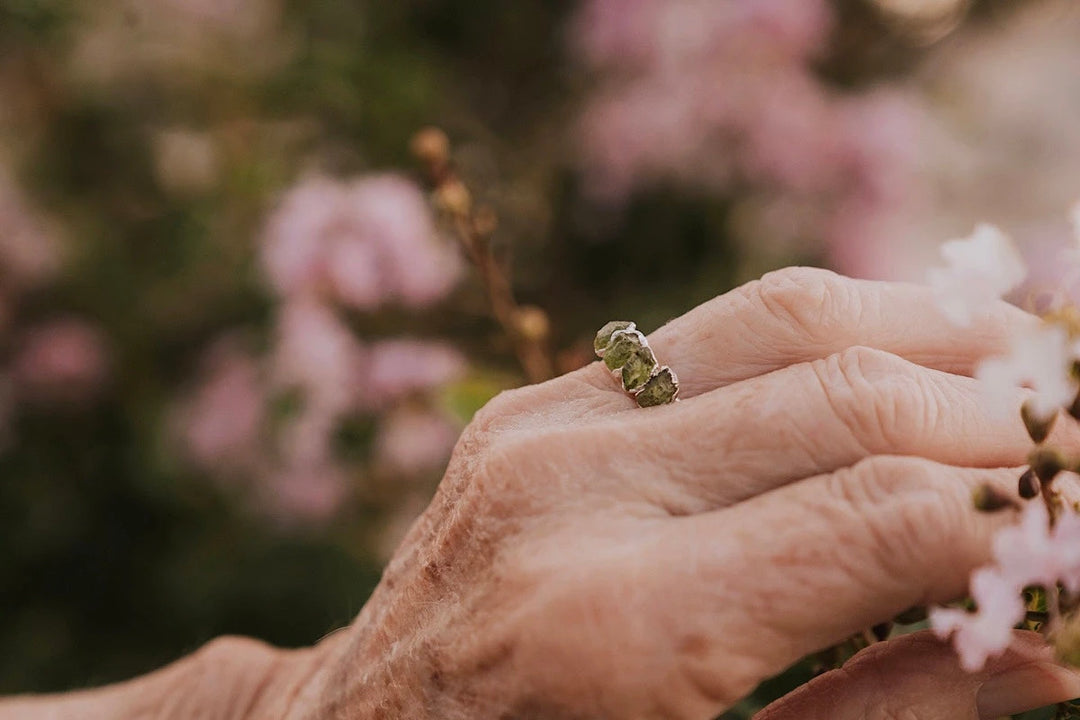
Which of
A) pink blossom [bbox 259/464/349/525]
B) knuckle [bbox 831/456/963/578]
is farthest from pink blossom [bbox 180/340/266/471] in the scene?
knuckle [bbox 831/456/963/578]

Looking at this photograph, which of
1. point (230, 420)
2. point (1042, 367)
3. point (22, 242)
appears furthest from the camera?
point (22, 242)

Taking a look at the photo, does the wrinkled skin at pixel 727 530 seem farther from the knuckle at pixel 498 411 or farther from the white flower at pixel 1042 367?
the white flower at pixel 1042 367

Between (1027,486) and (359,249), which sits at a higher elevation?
(359,249)

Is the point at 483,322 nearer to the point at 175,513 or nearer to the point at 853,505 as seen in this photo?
the point at 175,513

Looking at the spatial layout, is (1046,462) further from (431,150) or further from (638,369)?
(431,150)

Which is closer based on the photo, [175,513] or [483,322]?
[483,322]

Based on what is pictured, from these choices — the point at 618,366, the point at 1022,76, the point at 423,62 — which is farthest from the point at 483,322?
the point at 1022,76

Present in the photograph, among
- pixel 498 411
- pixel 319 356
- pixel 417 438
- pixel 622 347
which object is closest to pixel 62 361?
pixel 319 356
